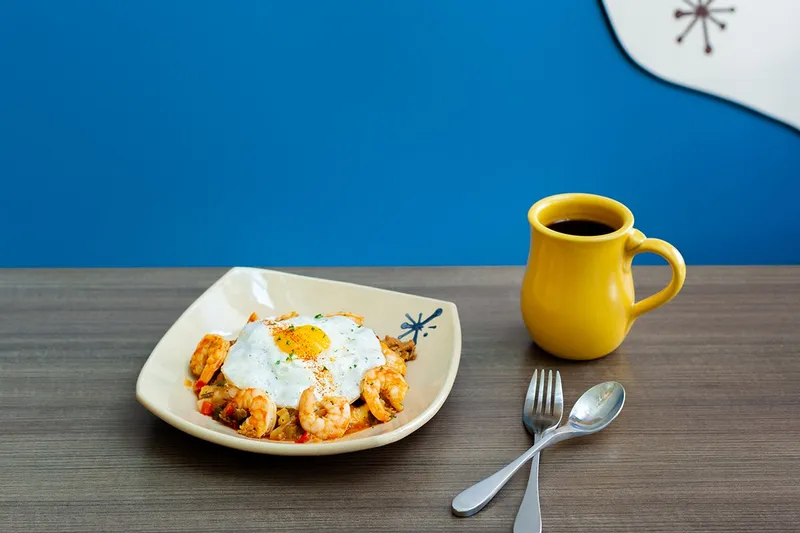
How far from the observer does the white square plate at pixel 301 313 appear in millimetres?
973

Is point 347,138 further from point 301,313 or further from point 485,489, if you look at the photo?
point 485,489

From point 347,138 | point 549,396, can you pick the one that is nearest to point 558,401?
point 549,396

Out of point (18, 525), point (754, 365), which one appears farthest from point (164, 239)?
point (754, 365)

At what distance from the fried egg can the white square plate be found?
8 centimetres

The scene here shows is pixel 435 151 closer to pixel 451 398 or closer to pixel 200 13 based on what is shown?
pixel 200 13

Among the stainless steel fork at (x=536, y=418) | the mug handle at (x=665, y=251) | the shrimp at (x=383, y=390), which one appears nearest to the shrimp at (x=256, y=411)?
the shrimp at (x=383, y=390)

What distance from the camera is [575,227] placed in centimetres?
122

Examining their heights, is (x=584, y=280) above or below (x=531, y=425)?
above

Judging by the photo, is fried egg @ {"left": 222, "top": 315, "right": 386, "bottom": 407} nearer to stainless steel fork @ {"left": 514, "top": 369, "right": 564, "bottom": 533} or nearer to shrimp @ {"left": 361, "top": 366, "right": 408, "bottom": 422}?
shrimp @ {"left": 361, "top": 366, "right": 408, "bottom": 422}

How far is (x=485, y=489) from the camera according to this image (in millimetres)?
929

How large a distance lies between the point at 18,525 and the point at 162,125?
1947mm

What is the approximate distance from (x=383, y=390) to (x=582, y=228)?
1.39 feet

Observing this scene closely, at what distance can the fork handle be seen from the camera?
0.88m

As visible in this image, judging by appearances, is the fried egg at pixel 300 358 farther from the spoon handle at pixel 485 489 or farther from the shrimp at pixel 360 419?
the spoon handle at pixel 485 489
